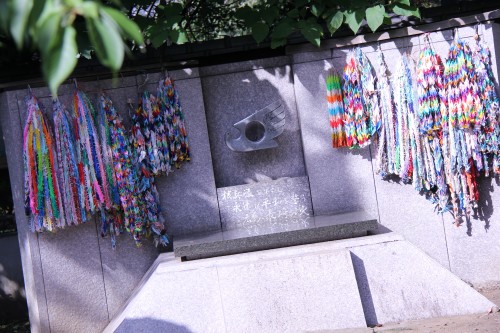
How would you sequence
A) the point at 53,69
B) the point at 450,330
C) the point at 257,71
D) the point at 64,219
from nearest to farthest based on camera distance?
the point at 53,69 → the point at 450,330 → the point at 64,219 → the point at 257,71

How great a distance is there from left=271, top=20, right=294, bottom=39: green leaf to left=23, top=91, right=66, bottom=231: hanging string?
2110mm

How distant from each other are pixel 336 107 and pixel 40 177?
103 inches

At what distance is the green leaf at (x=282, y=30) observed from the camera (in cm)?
648

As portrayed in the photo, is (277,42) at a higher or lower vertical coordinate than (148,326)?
higher

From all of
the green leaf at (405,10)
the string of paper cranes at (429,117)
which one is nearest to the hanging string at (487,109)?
the string of paper cranes at (429,117)

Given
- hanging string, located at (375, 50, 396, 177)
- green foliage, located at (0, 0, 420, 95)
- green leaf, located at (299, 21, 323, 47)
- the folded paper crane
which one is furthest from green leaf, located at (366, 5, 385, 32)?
the folded paper crane

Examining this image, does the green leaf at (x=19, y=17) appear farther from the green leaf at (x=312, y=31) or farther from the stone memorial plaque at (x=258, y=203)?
the stone memorial plaque at (x=258, y=203)

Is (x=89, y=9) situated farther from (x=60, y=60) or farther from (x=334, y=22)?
(x=334, y=22)

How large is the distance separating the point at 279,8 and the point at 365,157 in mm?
1554

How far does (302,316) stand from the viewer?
18.7 ft

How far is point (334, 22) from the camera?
254 inches

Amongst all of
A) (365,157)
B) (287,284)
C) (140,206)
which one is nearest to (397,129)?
(365,157)

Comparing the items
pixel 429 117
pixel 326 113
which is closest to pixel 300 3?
pixel 326 113

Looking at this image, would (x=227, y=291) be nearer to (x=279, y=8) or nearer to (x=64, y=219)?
A: (x=64, y=219)
